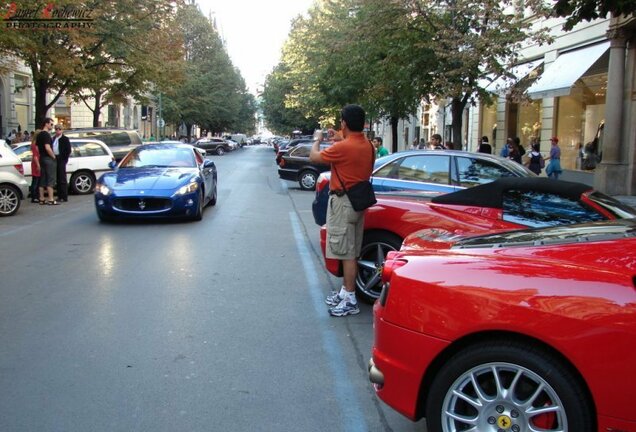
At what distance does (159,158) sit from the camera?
1257 centimetres

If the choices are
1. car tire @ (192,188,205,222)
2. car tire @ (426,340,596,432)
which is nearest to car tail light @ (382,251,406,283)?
car tire @ (426,340,596,432)

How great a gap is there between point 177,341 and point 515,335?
10.1ft

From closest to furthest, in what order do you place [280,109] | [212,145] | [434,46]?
[434,46], [212,145], [280,109]

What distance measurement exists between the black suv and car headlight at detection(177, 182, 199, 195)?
34.9 ft

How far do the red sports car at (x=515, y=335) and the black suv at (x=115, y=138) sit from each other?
19336 millimetres

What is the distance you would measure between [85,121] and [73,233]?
3487 centimetres

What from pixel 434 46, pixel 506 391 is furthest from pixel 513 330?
pixel 434 46

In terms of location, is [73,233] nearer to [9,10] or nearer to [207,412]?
[207,412]

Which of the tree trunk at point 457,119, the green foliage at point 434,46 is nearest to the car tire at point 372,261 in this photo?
the green foliage at point 434,46

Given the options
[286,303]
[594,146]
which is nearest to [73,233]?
[286,303]

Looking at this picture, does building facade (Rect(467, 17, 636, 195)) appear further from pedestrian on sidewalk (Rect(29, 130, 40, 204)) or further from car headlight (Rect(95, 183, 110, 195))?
pedestrian on sidewalk (Rect(29, 130, 40, 204))

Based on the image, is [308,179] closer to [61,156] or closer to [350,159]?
[61,156]

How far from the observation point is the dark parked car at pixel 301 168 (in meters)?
21.2

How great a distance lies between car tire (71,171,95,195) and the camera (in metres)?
17.3
